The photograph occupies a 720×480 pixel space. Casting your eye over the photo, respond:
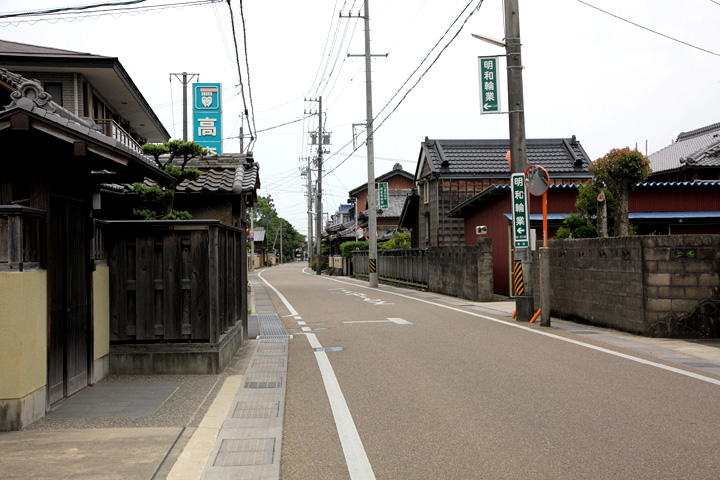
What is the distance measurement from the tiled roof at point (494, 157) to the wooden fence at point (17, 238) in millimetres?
30123

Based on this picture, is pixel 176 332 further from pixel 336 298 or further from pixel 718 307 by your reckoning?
pixel 336 298

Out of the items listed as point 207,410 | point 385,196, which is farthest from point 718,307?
point 385,196

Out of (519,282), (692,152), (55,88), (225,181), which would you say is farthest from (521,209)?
(692,152)

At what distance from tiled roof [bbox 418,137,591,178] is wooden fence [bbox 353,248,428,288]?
6.36 metres

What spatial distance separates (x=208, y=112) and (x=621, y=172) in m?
15.9

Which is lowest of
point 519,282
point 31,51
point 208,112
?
point 519,282

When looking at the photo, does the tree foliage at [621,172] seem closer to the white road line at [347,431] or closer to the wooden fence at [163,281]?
the white road line at [347,431]

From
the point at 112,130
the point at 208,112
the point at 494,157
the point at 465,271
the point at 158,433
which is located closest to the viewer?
the point at 158,433

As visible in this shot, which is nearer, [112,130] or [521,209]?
[521,209]

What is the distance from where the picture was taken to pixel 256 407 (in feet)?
21.0

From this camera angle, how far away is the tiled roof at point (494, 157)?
1336 inches

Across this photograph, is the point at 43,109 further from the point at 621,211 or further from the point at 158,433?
the point at 621,211

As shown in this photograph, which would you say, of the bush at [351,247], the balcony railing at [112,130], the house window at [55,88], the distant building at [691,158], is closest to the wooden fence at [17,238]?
the balcony railing at [112,130]

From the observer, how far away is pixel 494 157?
35.7m
